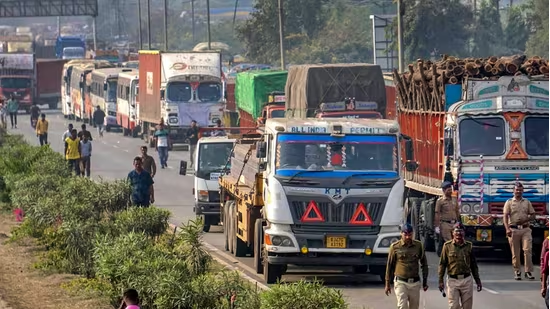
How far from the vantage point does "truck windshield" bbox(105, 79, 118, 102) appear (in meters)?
67.2

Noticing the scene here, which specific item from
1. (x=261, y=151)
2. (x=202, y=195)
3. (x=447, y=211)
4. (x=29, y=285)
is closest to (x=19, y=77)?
(x=202, y=195)

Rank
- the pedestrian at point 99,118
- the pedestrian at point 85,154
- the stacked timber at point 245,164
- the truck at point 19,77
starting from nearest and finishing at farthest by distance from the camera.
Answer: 1. the stacked timber at point 245,164
2. the pedestrian at point 85,154
3. the pedestrian at point 99,118
4. the truck at point 19,77

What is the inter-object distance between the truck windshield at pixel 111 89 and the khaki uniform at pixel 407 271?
169ft

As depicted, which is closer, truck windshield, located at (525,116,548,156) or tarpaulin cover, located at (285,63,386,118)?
truck windshield, located at (525,116,548,156)

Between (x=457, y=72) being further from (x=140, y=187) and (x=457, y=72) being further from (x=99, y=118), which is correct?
(x=99, y=118)

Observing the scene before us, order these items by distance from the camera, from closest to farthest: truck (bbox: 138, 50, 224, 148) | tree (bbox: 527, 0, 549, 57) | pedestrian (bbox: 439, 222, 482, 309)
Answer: pedestrian (bbox: 439, 222, 482, 309), truck (bbox: 138, 50, 224, 148), tree (bbox: 527, 0, 549, 57)

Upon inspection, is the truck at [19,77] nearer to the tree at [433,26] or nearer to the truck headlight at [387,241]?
the tree at [433,26]

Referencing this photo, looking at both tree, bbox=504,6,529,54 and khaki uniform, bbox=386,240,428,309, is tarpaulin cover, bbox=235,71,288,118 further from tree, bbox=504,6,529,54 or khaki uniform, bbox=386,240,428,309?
tree, bbox=504,6,529,54

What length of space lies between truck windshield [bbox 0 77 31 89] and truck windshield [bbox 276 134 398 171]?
68501 mm

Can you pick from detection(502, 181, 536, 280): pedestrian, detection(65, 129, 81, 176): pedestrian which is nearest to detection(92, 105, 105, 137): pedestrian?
detection(65, 129, 81, 176): pedestrian

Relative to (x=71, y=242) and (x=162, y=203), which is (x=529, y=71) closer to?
(x=71, y=242)

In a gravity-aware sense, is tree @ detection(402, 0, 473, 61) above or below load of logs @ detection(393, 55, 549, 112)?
above

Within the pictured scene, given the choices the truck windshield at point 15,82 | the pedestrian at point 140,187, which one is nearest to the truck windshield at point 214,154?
the pedestrian at point 140,187

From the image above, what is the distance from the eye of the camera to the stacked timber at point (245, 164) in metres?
22.7
